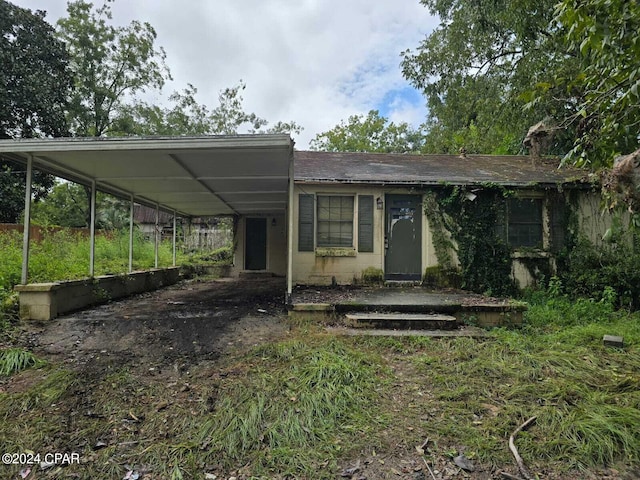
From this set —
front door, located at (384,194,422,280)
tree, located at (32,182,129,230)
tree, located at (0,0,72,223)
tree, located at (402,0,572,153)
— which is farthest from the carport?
tree, located at (32,182,129,230)

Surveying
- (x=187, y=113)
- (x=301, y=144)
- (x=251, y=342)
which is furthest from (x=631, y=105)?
(x=301, y=144)

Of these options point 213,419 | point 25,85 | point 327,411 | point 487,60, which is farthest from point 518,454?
point 25,85

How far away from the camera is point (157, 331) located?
15.9 ft

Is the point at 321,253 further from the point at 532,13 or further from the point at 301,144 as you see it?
the point at 301,144

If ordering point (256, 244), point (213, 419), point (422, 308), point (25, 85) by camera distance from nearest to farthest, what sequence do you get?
point (213, 419)
point (422, 308)
point (256, 244)
point (25, 85)

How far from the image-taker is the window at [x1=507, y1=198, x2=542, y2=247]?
8359 millimetres

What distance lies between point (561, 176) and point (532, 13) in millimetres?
3860

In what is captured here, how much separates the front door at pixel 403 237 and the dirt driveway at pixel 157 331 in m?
2.85

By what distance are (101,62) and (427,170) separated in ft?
58.3

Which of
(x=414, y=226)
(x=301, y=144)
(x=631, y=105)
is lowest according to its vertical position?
(x=414, y=226)

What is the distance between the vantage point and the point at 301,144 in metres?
29.4

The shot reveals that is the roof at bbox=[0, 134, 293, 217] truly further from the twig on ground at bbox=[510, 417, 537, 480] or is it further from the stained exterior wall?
the twig on ground at bbox=[510, 417, 537, 480]

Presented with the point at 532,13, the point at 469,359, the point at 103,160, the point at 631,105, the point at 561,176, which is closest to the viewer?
the point at 631,105

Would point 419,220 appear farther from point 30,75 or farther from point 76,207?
point 76,207
